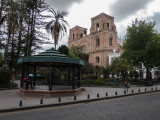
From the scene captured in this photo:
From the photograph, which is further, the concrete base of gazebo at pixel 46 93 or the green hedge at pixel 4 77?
the green hedge at pixel 4 77

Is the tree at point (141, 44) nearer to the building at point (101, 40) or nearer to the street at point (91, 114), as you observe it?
the street at point (91, 114)

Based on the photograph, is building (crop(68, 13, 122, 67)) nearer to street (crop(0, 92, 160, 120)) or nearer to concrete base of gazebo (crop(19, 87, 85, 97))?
concrete base of gazebo (crop(19, 87, 85, 97))

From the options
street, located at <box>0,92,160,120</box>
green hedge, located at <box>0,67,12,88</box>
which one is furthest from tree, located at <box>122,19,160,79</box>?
green hedge, located at <box>0,67,12,88</box>

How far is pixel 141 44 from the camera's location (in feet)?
90.8

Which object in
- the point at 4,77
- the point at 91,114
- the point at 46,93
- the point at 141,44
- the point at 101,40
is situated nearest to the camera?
the point at 91,114

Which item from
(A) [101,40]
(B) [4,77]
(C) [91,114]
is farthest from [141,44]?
(A) [101,40]

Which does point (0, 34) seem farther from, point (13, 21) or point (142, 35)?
point (142, 35)

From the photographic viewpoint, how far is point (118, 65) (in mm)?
32781

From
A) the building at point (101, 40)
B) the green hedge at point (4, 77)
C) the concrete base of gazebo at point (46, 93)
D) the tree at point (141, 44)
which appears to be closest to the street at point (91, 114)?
the concrete base of gazebo at point (46, 93)

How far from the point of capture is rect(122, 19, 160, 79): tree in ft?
83.0

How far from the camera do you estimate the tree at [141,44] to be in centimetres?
2530

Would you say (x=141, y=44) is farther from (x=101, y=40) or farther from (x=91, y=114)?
(x=101, y=40)

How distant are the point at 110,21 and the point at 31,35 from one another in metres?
39.0

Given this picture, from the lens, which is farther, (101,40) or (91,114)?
(101,40)
